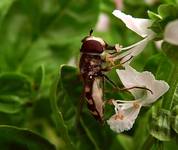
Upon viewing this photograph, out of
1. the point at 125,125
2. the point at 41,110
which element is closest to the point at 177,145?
the point at 125,125

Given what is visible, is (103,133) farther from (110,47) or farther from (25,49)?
(25,49)

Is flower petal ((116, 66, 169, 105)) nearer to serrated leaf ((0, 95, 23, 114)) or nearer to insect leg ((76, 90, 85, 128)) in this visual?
insect leg ((76, 90, 85, 128))

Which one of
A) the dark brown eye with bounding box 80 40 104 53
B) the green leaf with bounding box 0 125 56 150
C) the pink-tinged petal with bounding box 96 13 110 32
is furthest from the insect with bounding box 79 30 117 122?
the pink-tinged petal with bounding box 96 13 110 32

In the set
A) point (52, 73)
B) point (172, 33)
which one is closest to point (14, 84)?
point (52, 73)

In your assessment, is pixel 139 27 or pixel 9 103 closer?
pixel 139 27

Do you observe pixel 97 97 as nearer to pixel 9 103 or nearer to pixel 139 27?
pixel 139 27

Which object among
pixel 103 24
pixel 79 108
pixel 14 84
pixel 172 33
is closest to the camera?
pixel 172 33
